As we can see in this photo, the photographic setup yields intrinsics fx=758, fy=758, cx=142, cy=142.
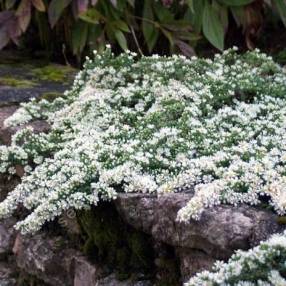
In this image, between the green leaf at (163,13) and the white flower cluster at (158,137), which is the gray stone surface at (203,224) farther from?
the green leaf at (163,13)

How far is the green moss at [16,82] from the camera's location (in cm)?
397

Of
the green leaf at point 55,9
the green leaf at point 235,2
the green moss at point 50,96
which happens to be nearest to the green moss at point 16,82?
the green moss at point 50,96

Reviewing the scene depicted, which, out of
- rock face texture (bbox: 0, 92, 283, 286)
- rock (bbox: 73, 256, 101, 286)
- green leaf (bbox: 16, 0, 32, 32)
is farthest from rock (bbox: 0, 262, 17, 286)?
green leaf (bbox: 16, 0, 32, 32)

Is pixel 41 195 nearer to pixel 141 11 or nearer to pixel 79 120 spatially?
pixel 79 120

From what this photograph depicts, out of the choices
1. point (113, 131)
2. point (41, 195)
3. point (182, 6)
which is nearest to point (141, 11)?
point (182, 6)

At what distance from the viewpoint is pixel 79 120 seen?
3139 millimetres

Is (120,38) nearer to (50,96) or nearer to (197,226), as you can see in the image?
(50,96)

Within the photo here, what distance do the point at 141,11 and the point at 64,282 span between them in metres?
2.14

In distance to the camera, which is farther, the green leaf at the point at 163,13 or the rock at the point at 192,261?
the green leaf at the point at 163,13

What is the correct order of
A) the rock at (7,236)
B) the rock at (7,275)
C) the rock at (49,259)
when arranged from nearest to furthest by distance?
the rock at (49,259) < the rock at (7,275) < the rock at (7,236)

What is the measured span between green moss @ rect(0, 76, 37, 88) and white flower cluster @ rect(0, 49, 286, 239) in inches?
19.4

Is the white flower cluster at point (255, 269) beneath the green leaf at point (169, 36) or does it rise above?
above

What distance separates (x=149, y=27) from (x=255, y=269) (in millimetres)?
2694

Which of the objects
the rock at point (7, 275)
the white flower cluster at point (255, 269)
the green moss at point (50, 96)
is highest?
the white flower cluster at point (255, 269)
